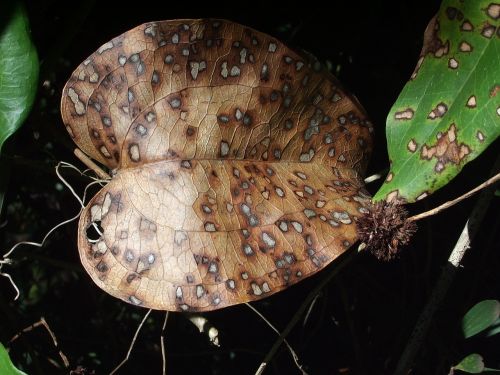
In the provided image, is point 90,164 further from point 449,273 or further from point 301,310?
point 449,273

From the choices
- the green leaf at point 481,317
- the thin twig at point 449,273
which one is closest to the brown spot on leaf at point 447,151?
the thin twig at point 449,273

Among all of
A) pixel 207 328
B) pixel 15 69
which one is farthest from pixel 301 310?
pixel 15 69

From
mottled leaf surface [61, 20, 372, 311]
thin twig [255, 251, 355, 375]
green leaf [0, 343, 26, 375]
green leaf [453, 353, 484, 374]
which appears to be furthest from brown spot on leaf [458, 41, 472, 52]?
green leaf [0, 343, 26, 375]

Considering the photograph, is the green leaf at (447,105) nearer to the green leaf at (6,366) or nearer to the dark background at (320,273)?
the dark background at (320,273)

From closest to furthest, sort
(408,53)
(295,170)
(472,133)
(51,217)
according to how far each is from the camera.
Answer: (472,133) < (295,170) < (408,53) < (51,217)

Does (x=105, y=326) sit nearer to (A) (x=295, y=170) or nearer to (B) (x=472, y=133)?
(A) (x=295, y=170)

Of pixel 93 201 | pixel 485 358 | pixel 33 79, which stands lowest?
pixel 485 358

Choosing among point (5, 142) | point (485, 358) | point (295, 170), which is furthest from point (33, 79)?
point (485, 358)

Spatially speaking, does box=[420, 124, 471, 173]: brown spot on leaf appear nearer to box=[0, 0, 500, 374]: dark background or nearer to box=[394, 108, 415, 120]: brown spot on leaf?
box=[394, 108, 415, 120]: brown spot on leaf
